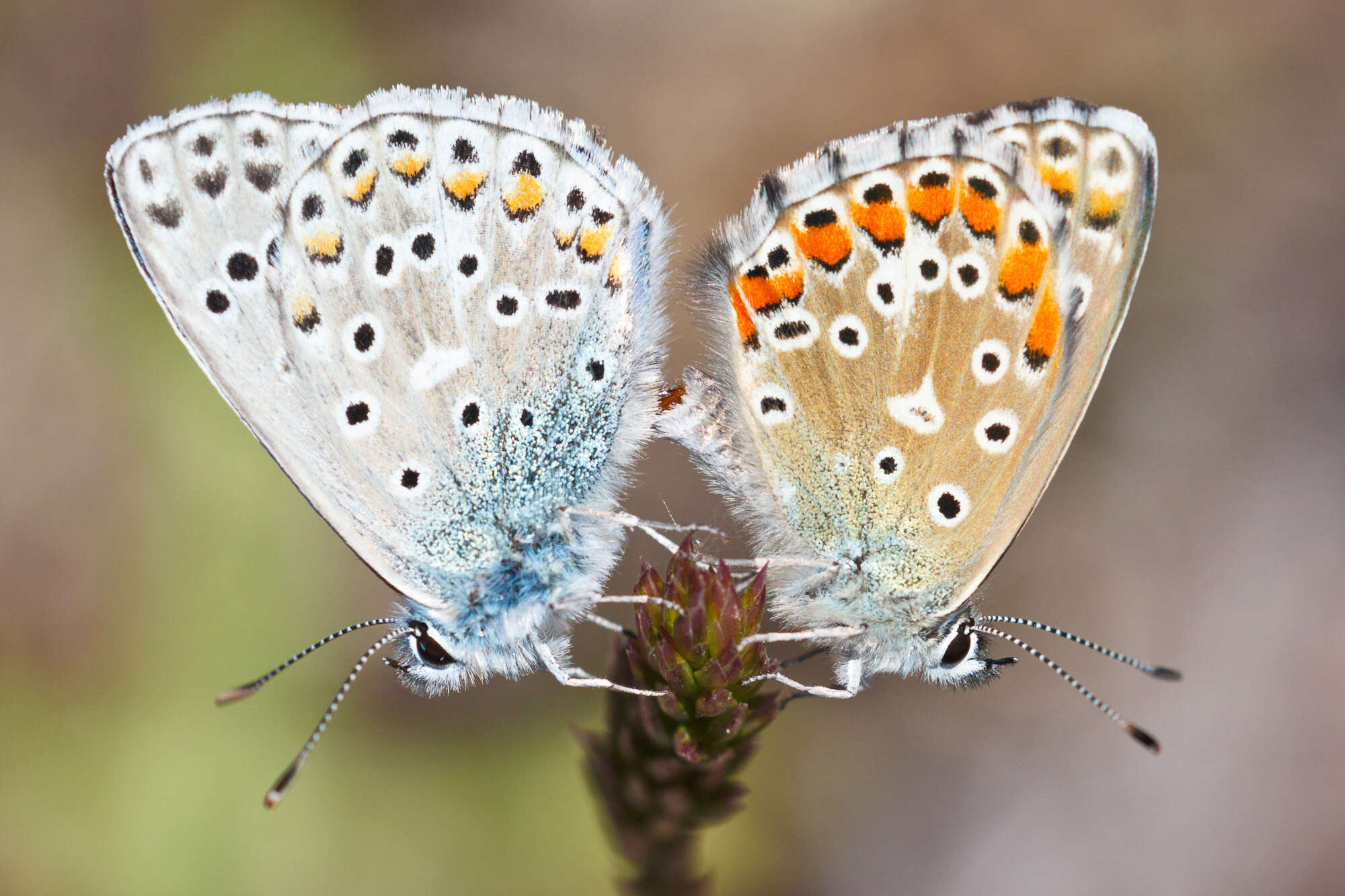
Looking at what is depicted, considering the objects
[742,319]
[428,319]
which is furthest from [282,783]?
[742,319]

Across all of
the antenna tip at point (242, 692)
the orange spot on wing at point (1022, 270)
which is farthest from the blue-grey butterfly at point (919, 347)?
the antenna tip at point (242, 692)

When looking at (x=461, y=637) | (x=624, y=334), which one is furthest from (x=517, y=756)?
(x=624, y=334)

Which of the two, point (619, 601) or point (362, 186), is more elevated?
point (362, 186)

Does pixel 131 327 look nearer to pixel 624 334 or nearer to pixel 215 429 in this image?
pixel 215 429

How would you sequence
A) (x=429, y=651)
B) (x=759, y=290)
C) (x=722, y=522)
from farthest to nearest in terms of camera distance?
(x=722, y=522) < (x=759, y=290) < (x=429, y=651)

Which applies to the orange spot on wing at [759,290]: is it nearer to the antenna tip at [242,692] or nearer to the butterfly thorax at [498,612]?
the butterfly thorax at [498,612]

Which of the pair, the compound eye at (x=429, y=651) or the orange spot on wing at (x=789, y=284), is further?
the orange spot on wing at (x=789, y=284)

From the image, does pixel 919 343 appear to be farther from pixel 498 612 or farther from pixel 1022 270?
pixel 498 612
